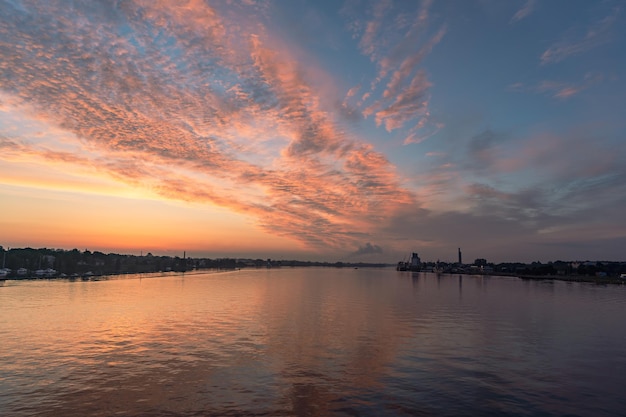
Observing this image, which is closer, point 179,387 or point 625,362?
point 179,387

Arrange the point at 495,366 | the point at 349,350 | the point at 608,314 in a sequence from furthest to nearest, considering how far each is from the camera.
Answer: the point at 608,314, the point at 349,350, the point at 495,366

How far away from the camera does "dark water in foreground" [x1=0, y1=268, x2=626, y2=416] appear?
2638 cm

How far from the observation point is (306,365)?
35812mm

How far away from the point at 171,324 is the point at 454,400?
43.9 meters

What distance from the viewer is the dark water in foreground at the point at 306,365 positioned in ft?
86.5

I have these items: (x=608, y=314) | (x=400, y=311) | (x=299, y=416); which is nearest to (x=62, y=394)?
(x=299, y=416)

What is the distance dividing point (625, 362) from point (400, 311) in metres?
40.4

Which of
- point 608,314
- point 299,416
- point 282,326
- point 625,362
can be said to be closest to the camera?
point 299,416

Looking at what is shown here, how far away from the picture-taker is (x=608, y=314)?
248 ft

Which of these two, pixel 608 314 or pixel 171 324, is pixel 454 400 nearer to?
pixel 171 324

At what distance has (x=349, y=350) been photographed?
138 feet

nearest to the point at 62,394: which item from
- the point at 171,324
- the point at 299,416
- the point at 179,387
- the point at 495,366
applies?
the point at 179,387

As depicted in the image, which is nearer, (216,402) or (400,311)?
(216,402)

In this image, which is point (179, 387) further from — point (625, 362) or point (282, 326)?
point (625, 362)
